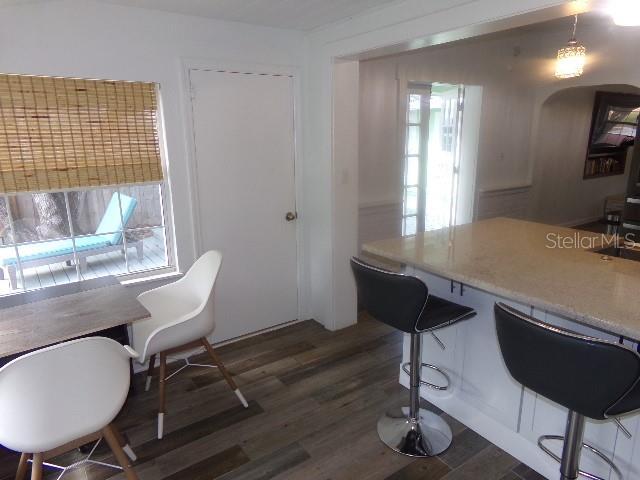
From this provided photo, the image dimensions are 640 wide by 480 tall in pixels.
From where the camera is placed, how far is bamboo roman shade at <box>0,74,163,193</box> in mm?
2395

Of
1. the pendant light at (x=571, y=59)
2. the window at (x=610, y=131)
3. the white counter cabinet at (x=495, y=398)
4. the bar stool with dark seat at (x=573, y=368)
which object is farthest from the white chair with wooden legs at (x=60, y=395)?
the window at (x=610, y=131)

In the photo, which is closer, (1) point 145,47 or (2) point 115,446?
(2) point 115,446

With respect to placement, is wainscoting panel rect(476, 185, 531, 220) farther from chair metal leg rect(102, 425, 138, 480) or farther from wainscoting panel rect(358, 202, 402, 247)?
chair metal leg rect(102, 425, 138, 480)

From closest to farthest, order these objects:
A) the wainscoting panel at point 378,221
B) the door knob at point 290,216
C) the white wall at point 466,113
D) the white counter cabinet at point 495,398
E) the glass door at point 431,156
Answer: the white counter cabinet at point 495,398 → the door knob at point 290,216 → the white wall at point 466,113 → the wainscoting panel at point 378,221 → the glass door at point 431,156

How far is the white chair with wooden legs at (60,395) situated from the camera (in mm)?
1446

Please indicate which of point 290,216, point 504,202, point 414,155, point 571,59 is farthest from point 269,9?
point 504,202

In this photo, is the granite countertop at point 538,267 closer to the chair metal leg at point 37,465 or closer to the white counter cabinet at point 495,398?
the white counter cabinet at point 495,398

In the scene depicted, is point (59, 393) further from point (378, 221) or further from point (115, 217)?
point (378, 221)

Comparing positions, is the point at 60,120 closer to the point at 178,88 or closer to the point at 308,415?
the point at 178,88

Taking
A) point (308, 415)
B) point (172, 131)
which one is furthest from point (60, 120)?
point (308, 415)

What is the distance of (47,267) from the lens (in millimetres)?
2766

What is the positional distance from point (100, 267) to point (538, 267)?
272 cm

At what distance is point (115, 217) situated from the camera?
290cm

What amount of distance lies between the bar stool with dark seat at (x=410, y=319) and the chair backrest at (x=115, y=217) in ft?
5.64
